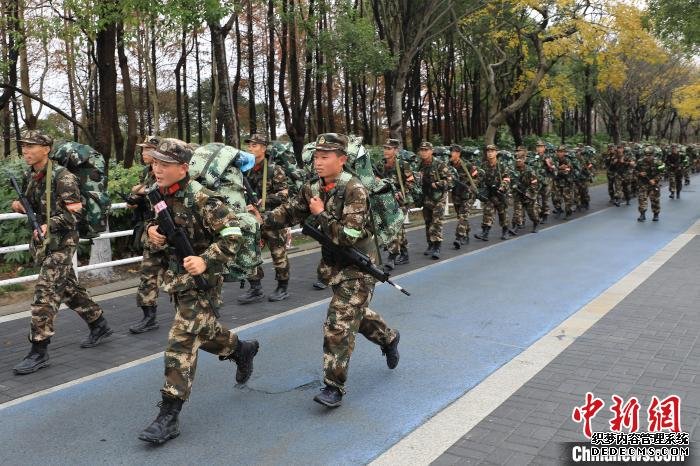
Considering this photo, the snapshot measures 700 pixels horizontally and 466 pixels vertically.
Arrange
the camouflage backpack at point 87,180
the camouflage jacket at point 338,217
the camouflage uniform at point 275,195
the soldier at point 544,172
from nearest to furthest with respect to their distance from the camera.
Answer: the camouflage jacket at point 338,217 < the camouflage backpack at point 87,180 < the camouflage uniform at point 275,195 < the soldier at point 544,172

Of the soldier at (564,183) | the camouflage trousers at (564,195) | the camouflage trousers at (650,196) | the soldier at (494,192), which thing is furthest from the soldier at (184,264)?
the camouflage trousers at (564,195)

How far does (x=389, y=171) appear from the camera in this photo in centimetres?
1020

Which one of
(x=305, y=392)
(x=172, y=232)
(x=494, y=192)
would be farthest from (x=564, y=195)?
(x=172, y=232)

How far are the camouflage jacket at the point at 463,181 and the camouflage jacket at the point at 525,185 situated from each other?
1.33 m

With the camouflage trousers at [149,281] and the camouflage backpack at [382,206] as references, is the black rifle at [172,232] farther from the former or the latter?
the camouflage trousers at [149,281]

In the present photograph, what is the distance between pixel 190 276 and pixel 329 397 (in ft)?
4.08

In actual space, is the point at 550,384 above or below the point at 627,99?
below

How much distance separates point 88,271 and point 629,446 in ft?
24.5

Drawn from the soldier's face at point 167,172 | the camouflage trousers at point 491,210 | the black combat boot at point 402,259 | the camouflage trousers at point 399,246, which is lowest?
the black combat boot at point 402,259

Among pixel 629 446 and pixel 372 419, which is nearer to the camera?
pixel 629 446

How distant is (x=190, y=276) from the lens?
3990 millimetres

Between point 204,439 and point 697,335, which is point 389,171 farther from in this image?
point 204,439

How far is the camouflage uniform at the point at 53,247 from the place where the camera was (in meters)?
5.34

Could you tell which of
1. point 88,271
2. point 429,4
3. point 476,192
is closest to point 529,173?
point 476,192
